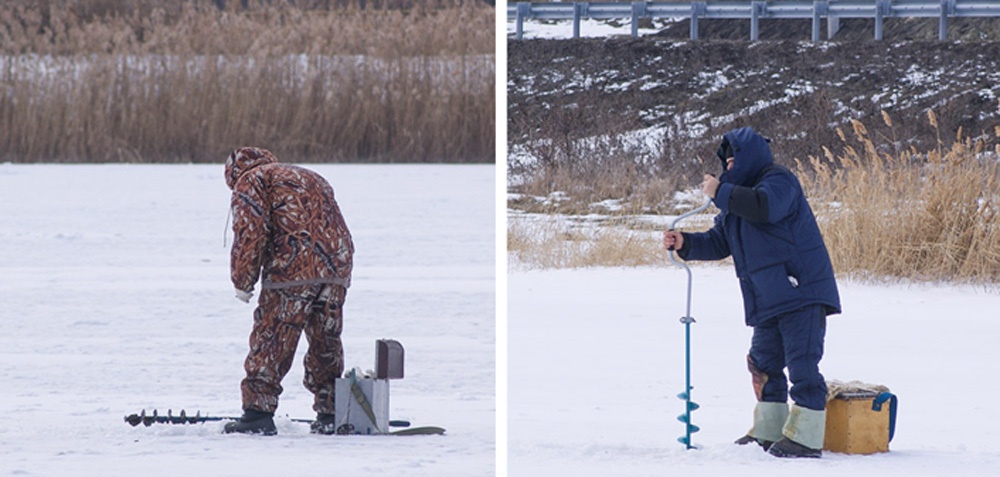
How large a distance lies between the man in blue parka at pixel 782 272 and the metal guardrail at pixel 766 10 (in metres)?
17.8

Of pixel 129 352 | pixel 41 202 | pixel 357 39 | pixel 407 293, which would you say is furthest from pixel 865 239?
pixel 357 39

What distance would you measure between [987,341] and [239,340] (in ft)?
13.2

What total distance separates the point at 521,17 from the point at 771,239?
62.7 feet

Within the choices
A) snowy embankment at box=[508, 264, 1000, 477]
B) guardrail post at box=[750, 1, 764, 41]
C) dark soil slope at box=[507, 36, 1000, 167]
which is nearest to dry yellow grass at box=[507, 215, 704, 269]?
snowy embankment at box=[508, 264, 1000, 477]

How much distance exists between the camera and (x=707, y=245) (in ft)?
16.8

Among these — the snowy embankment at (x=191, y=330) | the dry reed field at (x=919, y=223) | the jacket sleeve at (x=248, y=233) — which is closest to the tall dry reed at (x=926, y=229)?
the dry reed field at (x=919, y=223)

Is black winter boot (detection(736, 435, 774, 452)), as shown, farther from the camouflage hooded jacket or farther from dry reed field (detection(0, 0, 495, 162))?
dry reed field (detection(0, 0, 495, 162))

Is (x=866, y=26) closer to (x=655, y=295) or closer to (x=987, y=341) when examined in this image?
(x=655, y=295)

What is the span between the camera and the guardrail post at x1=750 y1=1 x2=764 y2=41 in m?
23.7

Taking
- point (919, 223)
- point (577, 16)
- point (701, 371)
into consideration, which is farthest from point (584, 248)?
point (577, 16)

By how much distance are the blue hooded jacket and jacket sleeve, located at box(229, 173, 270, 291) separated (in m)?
1.62

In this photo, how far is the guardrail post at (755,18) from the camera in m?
23.7

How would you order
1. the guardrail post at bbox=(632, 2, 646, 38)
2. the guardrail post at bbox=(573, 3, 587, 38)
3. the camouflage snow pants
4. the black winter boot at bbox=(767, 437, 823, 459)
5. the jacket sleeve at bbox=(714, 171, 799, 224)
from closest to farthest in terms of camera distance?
1. the jacket sleeve at bbox=(714, 171, 799, 224)
2. the black winter boot at bbox=(767, 437, 823, 459)
3. the camouflage snow pants
4. the guardrail post at bbox=(632, 2, 646, 38)
5. the guardrail post at bbox=(573, 3, 587, 38)

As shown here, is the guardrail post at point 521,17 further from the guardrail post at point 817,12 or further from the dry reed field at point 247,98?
the guardrail post at point 817,12
